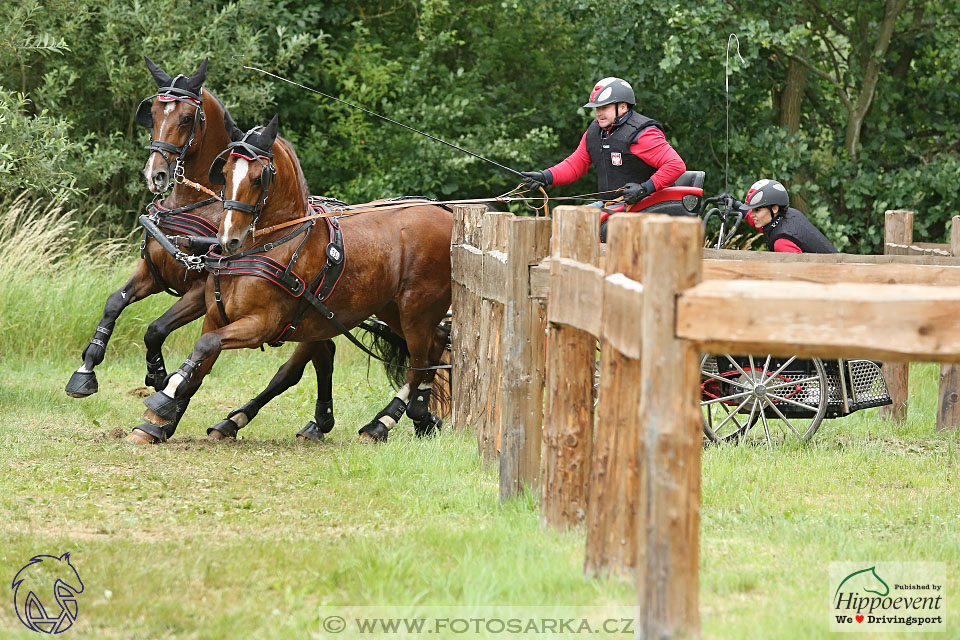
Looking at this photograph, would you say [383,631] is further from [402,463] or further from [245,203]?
[245,203]

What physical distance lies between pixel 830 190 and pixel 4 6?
11.0m

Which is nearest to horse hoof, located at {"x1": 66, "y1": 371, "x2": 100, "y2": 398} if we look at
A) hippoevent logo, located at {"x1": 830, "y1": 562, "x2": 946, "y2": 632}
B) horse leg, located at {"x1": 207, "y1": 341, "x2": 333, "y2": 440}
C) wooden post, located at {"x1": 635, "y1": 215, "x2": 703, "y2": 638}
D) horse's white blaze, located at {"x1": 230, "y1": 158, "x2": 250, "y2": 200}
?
horse leg, located at {"x1": 207, "y1": 341, "x2": 333, "y2": 440}

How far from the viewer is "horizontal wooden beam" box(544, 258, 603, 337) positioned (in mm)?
4398

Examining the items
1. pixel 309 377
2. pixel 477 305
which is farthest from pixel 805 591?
pixel 309 377

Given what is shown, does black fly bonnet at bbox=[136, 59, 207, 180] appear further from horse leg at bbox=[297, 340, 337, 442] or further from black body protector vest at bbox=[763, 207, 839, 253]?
black body protector vest at bbox=[763, 207, 839, 253]

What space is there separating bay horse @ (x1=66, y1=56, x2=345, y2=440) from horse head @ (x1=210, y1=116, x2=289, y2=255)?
0.48m

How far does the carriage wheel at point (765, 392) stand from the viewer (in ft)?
26.9

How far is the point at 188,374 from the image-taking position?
297 inches

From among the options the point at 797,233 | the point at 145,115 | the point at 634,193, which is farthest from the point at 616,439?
the point at 145,115

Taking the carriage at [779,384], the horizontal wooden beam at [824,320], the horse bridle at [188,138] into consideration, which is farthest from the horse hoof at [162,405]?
the horizontal wooden beam at [824,320]

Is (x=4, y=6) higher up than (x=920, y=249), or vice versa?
(x=4, y=6)

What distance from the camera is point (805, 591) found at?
4.34 metres

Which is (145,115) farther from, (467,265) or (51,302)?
(51,302)

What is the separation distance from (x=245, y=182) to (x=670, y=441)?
463 cm
